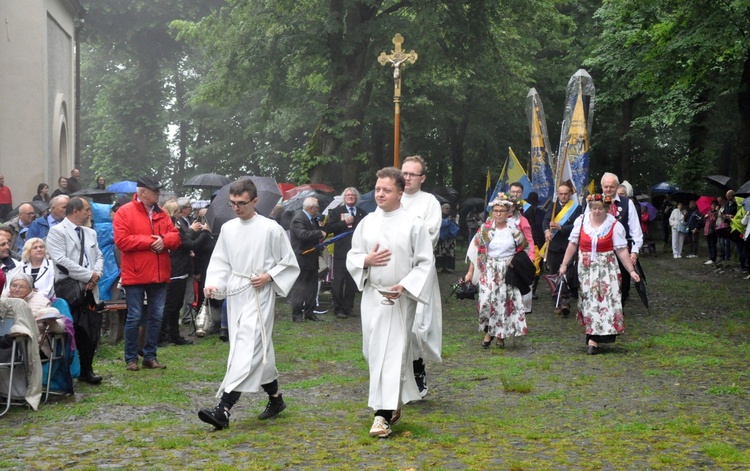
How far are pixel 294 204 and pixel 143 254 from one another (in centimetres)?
840

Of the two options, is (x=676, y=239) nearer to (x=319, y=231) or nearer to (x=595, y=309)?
(x=319, y=231)

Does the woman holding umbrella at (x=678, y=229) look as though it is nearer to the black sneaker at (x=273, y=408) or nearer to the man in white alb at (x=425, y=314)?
the man in white alb at (x=425, y=314)

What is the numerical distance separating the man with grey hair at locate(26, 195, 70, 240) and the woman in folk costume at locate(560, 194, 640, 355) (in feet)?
19.6

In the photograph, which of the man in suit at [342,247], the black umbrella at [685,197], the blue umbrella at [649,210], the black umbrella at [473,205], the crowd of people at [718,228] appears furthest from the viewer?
the black umbrella at [473,205]

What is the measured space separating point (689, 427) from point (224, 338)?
7738 millimetres

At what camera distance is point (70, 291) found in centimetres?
1041

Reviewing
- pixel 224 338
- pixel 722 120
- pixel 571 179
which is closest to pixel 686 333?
pixel 571 179

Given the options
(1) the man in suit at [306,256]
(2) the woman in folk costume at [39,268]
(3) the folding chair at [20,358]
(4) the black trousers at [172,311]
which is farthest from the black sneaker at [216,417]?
(1) the man in suit at [306,256]

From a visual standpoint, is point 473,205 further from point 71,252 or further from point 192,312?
point 71,252

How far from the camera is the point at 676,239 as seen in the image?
104 feet

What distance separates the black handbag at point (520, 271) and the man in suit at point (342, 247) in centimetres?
453

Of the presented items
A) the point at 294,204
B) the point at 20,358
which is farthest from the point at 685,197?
the point at 20,358

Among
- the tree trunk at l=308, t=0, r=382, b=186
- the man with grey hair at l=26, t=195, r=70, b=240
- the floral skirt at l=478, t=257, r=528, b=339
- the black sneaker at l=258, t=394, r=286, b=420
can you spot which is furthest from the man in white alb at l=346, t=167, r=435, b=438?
the tree trunk at l=308, t=0, r=382, b=186

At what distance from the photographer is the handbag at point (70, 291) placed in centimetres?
1035
